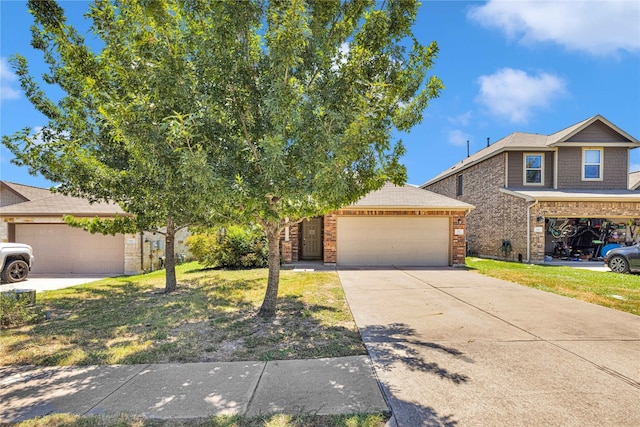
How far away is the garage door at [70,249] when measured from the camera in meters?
13.8

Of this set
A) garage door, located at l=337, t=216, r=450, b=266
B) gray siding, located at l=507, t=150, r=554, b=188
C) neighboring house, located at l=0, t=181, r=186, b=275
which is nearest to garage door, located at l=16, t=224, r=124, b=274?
neighboring house, located at l=0, t=181, r=186, b=275

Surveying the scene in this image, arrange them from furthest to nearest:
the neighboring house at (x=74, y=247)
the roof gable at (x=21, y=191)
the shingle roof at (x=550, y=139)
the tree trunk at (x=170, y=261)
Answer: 1. the roof gable at (x=21, y=191)
2. the shingle roof at (x=550, y=139)
3. the neighboring house at (x=74, y=247)
4. the tree trunk at (x=170, y=261)

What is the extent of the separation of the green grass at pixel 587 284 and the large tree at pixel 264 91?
6.26 metres

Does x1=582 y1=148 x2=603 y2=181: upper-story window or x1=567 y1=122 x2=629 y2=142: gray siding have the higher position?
x1=567 y1=122 x2=629 y2=142: gray siding

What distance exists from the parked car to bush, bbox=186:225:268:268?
5643mm

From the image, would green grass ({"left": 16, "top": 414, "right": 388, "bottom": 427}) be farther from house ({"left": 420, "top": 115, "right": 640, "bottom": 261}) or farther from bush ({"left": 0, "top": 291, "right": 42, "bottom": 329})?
house ({"left": 420, "top": 115, "right": 640, "bottom": 261})

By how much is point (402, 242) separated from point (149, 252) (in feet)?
36.6

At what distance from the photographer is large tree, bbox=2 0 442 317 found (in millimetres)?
4758

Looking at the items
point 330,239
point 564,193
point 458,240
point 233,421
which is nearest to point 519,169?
point 564,193

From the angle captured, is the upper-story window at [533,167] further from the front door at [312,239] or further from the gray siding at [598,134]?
the front door at [312,239]

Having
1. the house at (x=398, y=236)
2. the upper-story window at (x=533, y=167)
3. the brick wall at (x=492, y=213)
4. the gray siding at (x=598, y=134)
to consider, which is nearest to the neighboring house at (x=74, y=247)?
the house at (x=398, y=236)

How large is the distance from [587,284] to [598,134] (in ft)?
37.7

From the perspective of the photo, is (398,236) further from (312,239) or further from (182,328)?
(182,328)

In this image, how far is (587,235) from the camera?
1812cm
